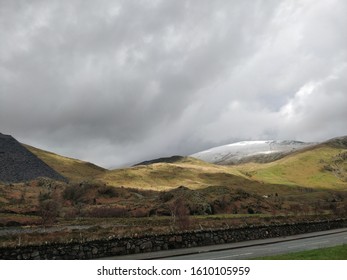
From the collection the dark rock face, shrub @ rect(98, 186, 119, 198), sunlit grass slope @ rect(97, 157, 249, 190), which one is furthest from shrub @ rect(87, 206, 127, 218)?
sunlit grass slope @ rect(97, 157, 249, 190)

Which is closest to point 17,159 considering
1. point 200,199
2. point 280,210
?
point 200,199

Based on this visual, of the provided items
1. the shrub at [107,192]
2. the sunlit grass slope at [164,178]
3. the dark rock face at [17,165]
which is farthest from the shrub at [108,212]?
the sunlit grass slope at [164,178]

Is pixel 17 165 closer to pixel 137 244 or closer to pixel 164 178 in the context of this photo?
pixel 164 178

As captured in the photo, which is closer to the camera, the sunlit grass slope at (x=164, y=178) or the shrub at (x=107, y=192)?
the shrub at (x=107, y=192)

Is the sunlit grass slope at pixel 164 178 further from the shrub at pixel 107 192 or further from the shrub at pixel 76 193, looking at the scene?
the shrub at pixel 76 193

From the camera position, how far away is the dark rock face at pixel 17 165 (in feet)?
347

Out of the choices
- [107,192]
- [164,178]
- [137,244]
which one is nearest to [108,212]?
[107,192]

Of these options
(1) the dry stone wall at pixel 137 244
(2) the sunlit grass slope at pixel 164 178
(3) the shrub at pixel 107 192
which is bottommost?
(1) the dry stone wall at pixel 137 244

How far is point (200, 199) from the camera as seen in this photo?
204ft

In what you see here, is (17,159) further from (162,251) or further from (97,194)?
(162,251)

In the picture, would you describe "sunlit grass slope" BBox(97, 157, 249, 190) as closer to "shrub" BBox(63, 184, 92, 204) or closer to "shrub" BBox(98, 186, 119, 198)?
"shrub" BBox(98, 186, 119, 198)

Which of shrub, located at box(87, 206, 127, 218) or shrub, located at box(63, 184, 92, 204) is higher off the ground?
shrub, located at box(63, 184, 92, 204)

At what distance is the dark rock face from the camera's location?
105688 millimetres

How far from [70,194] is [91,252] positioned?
5404cm
